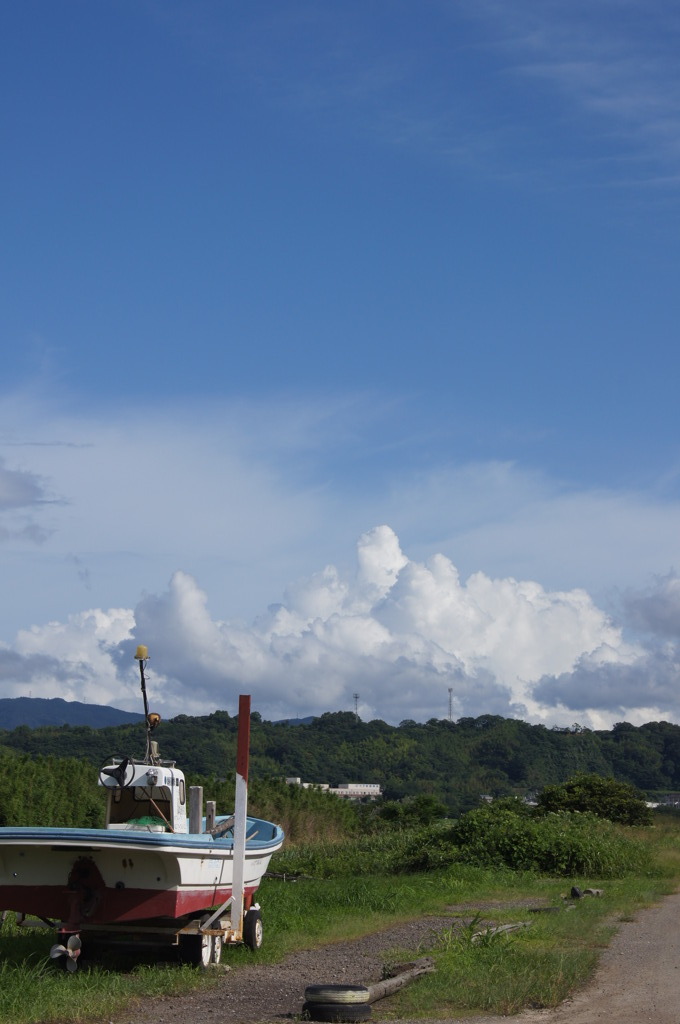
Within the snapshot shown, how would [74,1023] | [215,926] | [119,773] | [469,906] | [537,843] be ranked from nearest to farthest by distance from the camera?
[74,1023] → [215,926] → [119,773] → [469,906] → [537,843]

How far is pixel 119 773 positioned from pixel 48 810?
16.5 m

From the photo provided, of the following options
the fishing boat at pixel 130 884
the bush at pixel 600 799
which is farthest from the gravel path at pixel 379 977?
the bush at pixel 600 799

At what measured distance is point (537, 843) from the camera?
24.0 metres

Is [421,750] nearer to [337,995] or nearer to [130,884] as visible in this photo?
[130,884]

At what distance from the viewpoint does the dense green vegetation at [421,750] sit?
66312 millimetres

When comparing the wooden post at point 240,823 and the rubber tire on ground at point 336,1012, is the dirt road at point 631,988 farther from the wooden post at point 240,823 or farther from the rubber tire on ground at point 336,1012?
the wooden post at point 240,823

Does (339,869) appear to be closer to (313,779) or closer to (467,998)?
(467,998)

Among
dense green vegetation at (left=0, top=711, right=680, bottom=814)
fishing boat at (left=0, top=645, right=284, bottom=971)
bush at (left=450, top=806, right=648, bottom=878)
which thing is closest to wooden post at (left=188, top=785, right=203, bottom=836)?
fishing boat at (left=0, top=645, right=284, bottom=971)

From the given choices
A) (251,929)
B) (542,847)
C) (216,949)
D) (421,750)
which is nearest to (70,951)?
(216,949)

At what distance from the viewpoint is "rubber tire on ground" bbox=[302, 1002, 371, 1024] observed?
9477mm

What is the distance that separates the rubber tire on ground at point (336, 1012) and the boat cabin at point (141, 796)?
4243 millimetres

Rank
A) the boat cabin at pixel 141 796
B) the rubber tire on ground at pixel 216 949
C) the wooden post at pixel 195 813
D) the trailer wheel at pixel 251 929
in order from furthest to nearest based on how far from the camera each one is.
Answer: the wooden post at pixel 195 813
the boat cabin at pixel 141 796
the trailer wheel at pixel 251 929
the rubber tire on ground at pixel 216 949

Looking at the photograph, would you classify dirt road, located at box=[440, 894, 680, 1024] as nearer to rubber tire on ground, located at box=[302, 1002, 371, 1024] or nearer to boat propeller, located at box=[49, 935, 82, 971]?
rubber tire on ground, located at box=[302, 1002, 371, 1024]

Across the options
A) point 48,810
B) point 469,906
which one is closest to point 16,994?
point 469,906
